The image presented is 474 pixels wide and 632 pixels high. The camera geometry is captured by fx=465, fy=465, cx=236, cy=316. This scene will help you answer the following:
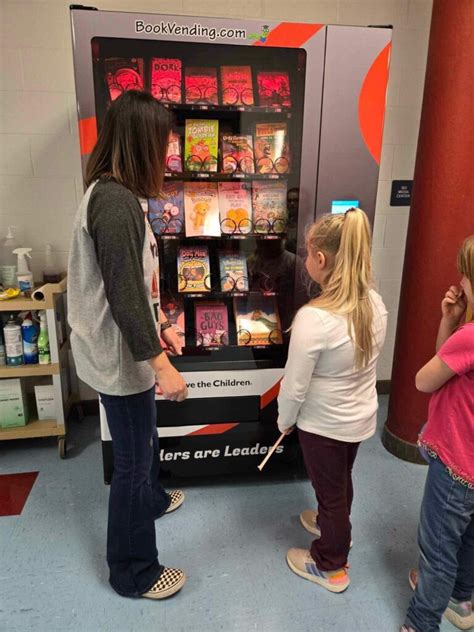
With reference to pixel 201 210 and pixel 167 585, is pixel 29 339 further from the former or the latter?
pixel 167 585

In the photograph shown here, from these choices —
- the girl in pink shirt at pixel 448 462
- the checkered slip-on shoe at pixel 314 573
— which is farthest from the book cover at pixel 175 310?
the girl in pink shirt at pixel 448 462

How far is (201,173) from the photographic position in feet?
6.97

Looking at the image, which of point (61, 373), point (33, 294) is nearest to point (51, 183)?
point (33, 294)

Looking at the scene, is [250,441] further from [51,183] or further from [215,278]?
[51,183]

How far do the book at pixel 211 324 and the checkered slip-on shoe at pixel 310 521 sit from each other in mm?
906

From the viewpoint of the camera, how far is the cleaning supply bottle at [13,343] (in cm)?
255

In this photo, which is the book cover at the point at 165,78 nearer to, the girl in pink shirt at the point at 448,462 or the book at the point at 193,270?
the book at the point at 193,270

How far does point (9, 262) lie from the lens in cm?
278

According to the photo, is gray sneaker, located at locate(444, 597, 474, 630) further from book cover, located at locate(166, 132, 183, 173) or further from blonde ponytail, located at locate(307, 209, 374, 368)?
book cover, located at locate(166, 132, 183, 173)

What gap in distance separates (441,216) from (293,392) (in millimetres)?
1361

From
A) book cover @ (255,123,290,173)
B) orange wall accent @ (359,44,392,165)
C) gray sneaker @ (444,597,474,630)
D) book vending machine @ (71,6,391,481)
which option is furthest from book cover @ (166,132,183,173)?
gray sneaker @ (444,597,474,630)

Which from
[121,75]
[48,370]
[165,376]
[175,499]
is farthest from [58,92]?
[175,499]

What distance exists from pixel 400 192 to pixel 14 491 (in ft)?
9.54

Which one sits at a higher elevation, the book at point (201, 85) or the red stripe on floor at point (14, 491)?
the book at point (201, 85)
